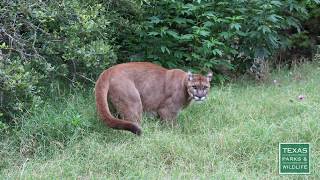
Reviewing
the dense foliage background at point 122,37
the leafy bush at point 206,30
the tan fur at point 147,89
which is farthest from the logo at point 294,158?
the leafy bush at point 206,30

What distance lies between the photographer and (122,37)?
8961mm

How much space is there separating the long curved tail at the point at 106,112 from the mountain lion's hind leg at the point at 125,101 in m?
0.13

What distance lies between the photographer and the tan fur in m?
6.68

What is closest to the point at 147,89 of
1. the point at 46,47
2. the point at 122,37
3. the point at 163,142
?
the point at 163,142

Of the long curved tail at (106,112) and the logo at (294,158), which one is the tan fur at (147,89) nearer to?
the long curved tail at (106,112)

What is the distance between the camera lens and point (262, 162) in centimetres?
567

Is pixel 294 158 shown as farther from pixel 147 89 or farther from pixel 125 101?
pixel 147 89

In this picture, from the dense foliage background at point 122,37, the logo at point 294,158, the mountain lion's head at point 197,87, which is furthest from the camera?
the mountain lion's head at point 197,87

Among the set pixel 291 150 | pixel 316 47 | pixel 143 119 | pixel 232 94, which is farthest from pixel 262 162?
pixel 316 47

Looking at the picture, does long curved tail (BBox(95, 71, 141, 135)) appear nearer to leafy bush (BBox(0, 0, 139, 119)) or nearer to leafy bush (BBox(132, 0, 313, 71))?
leafy bush (BBox(0, 0, 139, 119))

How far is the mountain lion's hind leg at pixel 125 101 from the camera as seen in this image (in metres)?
6.66

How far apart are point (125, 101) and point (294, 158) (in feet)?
8.03

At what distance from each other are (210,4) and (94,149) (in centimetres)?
389

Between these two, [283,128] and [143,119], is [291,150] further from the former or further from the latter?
[143,119]
